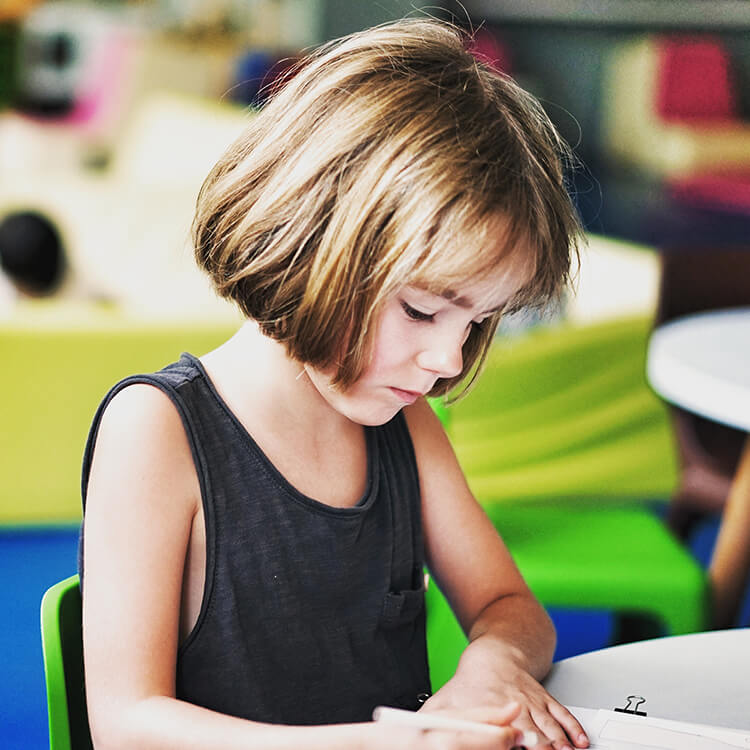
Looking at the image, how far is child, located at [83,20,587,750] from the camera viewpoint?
0.92 metres

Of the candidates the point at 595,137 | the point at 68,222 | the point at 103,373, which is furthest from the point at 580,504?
the point at 595,137

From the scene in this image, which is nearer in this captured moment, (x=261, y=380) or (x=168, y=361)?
(x=261, y=380)

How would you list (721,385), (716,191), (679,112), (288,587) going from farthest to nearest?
(679,112)
(716,191)
(721,385)
(288,587)

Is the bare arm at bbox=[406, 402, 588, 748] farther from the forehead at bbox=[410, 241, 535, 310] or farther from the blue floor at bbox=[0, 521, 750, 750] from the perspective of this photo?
the blue floor at bbox=[0, 521, 750, 750]

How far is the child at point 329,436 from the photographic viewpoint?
92 centimetres

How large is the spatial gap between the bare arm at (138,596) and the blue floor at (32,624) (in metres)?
1.23

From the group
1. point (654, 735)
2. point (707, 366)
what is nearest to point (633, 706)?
point (654, 735)

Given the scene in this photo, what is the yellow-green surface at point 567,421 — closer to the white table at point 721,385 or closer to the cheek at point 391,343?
the white table at point 721,385

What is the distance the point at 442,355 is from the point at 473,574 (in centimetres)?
29

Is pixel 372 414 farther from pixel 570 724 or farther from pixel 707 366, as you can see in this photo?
pixel 707 366

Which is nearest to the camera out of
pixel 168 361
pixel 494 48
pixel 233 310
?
pixel 168 361

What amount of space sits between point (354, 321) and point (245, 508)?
0.20 meters

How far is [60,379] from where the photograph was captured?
9.23ft

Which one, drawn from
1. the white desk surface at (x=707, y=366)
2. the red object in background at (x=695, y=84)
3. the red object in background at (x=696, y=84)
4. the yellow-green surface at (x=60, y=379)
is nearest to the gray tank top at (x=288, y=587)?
the white desk surface at (x=707, y=366)
